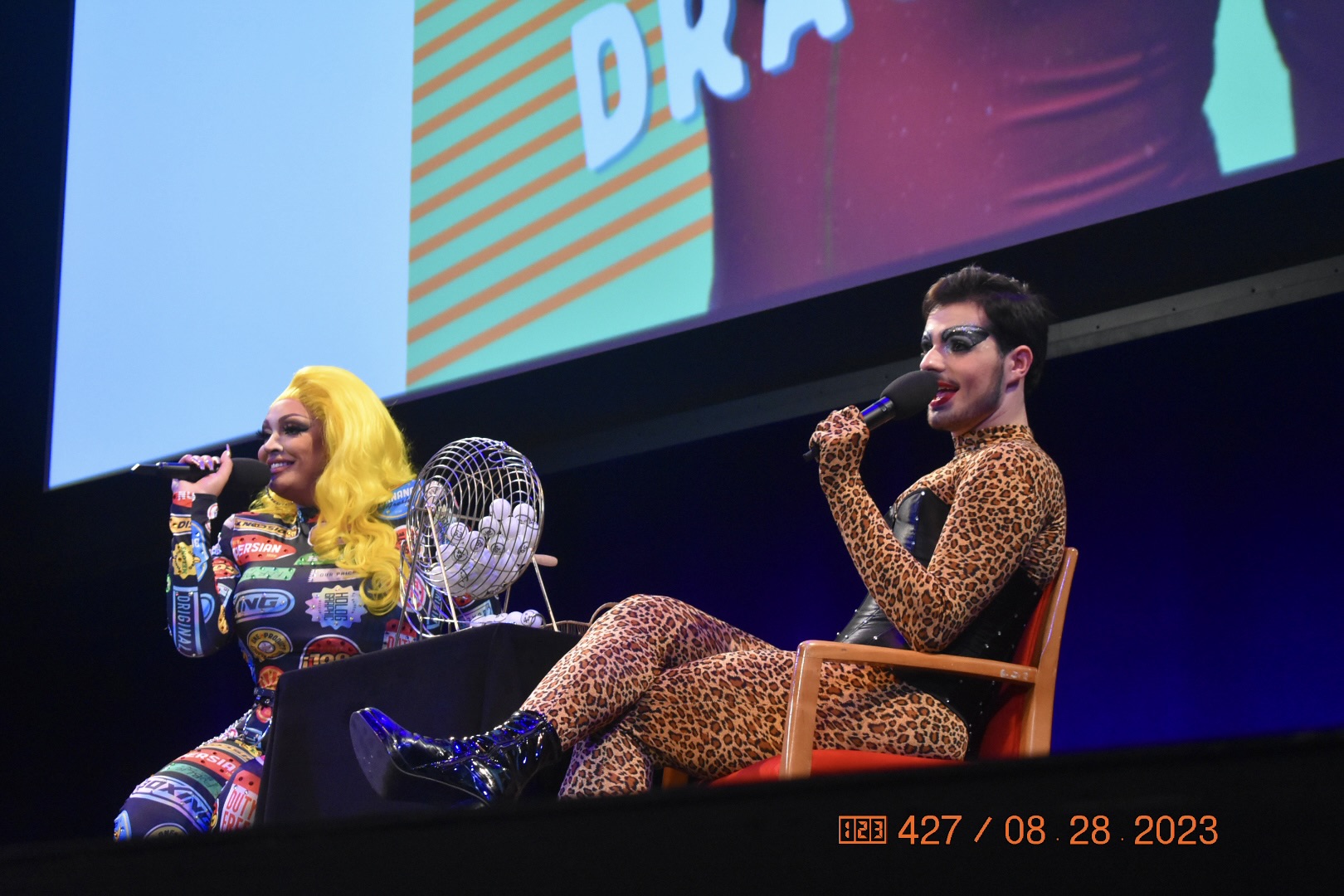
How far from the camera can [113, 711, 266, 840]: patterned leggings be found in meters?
2.55

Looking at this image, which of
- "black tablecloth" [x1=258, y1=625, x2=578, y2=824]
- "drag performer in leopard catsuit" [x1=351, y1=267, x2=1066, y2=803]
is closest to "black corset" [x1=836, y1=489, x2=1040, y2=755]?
"drag performer in leopard catsuit" [x1=351, y1=267, x2=1066, y2=803]

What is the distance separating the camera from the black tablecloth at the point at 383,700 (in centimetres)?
214

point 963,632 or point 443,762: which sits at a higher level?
point 963,632

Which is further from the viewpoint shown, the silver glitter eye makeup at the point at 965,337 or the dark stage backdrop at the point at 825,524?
the dark stage backdrop at the point at 825,524

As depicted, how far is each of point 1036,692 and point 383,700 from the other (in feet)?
3.35

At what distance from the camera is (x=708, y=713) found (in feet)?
6.70

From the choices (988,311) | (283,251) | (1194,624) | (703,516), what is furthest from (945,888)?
(283,251)

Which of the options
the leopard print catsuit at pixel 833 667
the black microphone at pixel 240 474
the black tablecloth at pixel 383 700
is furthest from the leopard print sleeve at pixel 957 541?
the black microphone at pixel 240 474

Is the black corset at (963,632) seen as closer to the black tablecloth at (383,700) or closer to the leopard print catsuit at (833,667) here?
the leopard print catsuit at (833,667)

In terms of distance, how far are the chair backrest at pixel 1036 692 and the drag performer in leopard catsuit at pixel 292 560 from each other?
4.15 ft

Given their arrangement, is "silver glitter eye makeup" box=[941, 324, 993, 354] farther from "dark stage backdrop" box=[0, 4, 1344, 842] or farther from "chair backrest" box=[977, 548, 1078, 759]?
"dark stage backdrop" box=[0, 4, 1344, 842]

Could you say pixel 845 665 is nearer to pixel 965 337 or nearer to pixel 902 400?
pixel 902 400

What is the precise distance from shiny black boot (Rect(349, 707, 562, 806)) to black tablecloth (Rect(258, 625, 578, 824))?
0.30 meters
